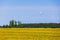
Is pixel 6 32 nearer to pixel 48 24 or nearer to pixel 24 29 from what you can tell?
pixel 24 29

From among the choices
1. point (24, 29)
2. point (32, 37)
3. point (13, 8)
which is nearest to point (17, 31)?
point (24, 29)

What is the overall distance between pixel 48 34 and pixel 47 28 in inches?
4.5

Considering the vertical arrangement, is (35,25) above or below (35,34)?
above

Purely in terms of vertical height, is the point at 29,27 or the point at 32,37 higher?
the point at 29,27

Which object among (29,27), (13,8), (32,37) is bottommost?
(32,37)

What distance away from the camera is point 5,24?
2541 mm

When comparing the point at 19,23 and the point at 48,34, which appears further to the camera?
the point at 19,23

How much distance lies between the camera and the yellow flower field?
240 cm

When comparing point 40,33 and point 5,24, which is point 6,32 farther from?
point 40,33

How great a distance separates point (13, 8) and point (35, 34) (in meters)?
0.63

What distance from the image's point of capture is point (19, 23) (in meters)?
2.57

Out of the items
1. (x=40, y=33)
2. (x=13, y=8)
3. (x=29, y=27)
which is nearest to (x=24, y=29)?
(x=29, y=27)

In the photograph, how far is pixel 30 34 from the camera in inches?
94.7

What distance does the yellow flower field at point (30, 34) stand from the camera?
2.40 metres
